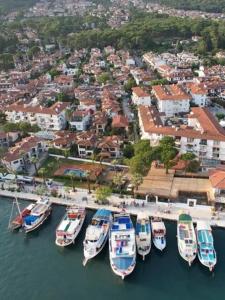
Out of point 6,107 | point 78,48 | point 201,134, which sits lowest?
point 78,48

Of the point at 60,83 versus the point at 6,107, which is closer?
the point at 6,107

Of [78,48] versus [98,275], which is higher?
[98,275]

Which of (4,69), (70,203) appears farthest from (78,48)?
(70,203)

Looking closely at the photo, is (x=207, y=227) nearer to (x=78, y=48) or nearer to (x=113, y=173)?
(x=113, y=173)

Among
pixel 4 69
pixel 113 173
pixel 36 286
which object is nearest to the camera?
pixel 36 286

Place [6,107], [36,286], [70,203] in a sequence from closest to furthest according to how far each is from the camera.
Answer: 1. [36,286]
2. [70,203]
3. [6,107]

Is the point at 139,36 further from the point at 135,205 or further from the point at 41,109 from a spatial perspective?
the point at 135,205

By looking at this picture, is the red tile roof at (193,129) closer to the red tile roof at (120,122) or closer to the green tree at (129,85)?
the red tile roof at (120,122)

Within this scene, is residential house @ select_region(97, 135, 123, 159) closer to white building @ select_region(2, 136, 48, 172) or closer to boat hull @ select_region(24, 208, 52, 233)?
white building @ select_region(2, 136, 48, 172)

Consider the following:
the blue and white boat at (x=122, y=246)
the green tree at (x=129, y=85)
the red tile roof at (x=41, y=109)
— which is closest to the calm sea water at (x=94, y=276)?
the blue and white boat at (x=122, y=246)
